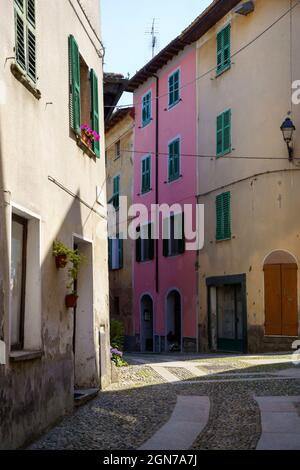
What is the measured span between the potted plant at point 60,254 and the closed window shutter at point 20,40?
6.80 feet

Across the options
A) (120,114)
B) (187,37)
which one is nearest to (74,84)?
(187,37)

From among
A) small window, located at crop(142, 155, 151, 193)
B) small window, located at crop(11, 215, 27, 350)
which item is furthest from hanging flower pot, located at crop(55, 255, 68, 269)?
small window, located at crop(142, 155, 151, 193)

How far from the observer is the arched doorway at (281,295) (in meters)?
18.1

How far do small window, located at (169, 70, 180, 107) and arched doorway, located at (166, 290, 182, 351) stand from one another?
255 inches

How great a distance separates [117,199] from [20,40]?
72.6 feet

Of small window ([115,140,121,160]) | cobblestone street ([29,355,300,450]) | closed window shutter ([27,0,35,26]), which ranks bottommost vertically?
cobblestone street ([29,355,300,450])

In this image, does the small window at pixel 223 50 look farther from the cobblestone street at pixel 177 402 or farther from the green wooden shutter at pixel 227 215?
the cobblestone street at pixel 177 402

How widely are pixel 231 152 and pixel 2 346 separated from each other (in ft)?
48.9

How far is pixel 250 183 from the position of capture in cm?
1939

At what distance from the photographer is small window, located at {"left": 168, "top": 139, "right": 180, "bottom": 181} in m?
24.0

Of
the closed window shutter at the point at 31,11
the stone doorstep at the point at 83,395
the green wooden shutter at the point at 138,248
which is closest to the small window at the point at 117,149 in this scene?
the green wooden shutter at the point at 138,248

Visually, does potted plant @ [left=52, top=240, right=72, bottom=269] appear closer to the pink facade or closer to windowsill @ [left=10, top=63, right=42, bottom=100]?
windowsill @ [left=10, top=63, right=42, bottom=100]

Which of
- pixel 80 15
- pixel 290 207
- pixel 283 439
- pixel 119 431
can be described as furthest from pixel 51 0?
pixel 290 207

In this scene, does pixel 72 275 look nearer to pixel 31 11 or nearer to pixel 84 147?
pixel 84 147
